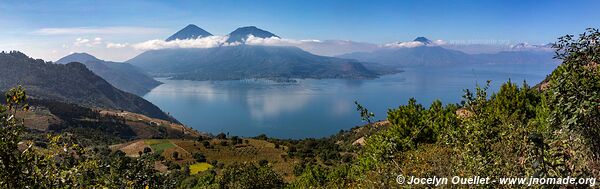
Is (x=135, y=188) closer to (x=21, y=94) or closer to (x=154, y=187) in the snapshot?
(x=154, y=187)

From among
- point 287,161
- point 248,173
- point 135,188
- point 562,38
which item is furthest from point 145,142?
point 562,38

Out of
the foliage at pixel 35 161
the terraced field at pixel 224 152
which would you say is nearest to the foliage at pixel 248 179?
the terraced field at pixel 224 152

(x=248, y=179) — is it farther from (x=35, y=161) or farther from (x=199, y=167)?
(x=199, y=167)

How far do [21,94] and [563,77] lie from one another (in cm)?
1025

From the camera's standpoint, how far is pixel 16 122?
6699 mm

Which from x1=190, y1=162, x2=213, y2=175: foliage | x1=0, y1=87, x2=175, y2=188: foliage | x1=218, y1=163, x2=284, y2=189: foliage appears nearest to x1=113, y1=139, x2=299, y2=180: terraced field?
x1=190, y1=162, x2=213, y2=175: foliage

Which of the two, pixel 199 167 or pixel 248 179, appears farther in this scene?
pixel 199 167

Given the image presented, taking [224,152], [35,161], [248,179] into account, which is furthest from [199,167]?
[35,161]

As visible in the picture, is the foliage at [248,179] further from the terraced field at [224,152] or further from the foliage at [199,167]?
the foliage at [199,167]

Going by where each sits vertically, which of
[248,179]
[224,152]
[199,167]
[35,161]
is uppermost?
[35,161]

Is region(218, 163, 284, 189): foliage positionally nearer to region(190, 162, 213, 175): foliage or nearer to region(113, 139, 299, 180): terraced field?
region(113, 139, 299, 180): terraced field

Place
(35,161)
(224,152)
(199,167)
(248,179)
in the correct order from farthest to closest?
(224,152) < (199,167) < (248,179) < (35,161)

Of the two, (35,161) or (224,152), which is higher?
(35,161)

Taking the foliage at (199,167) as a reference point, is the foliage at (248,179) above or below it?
above
